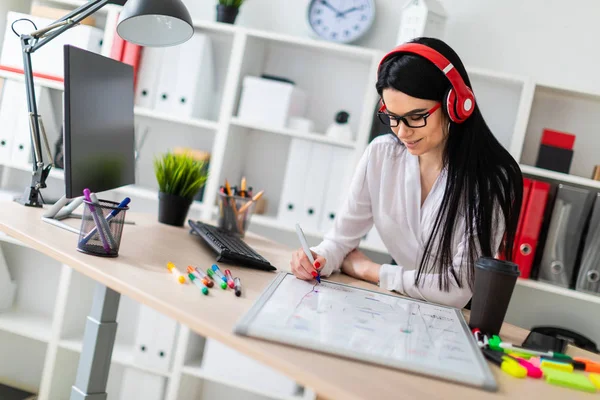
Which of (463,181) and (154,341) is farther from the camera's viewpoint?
(154,341)

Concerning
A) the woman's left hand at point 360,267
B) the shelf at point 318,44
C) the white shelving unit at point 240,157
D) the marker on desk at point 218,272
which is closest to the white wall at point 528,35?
the white shelving unit at point 240,157

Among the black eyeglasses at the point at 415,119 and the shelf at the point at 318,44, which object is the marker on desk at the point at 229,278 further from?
the shelf at the point at 318,44

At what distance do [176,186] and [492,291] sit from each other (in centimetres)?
107

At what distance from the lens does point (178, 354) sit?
2.37m

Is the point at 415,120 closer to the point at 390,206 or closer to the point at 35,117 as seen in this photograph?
the point at 390,206

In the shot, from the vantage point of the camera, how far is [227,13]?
252cm

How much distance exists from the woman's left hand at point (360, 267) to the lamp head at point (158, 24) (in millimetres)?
750

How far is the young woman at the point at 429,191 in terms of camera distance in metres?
1.38

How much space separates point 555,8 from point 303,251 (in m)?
1.75

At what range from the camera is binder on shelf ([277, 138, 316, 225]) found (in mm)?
2391

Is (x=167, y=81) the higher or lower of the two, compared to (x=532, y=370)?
higher

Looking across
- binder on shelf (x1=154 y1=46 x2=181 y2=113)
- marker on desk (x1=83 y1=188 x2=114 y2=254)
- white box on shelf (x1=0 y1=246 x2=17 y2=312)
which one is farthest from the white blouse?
white box on shelf (x1=0 y1=246 x2=17 y2=312)

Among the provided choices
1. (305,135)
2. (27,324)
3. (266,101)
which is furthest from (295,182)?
(27,324)

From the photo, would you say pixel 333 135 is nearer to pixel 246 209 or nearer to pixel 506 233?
pixel 246 209
